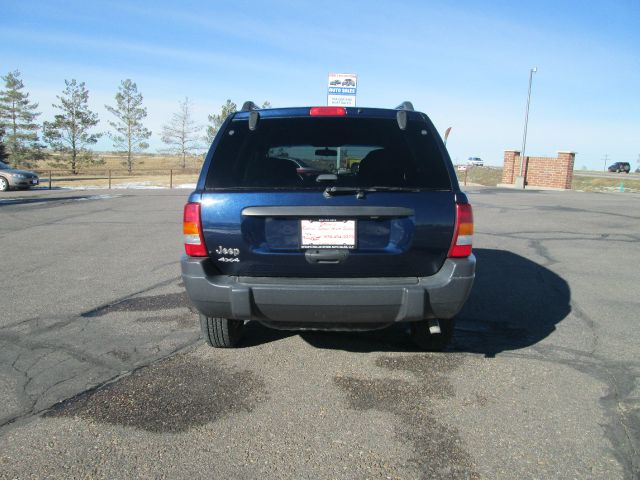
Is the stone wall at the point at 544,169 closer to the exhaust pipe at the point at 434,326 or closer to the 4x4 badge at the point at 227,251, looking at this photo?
the exhaust pipe at the point at 434,326

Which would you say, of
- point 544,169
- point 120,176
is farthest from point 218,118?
point 544,169

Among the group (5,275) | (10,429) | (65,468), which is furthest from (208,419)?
(5,275)

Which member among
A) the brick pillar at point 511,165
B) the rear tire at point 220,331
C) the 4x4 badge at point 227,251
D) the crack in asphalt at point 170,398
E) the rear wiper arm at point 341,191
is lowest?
the crack in asphalt at point 170,398

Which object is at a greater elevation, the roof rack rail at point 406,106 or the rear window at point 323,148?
the roof rack rail at point 406,106

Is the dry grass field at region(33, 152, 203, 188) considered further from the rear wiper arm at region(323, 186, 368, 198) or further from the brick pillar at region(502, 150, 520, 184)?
the rear wiper arm at region(323, 186, 368, 198)

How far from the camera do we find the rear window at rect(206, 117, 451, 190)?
334 centimetres

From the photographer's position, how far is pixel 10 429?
2752mm

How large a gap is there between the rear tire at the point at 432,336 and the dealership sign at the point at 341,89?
1061cm

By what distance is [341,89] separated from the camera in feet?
44.7

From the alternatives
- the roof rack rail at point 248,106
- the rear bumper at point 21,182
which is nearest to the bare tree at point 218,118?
the rear bumper at point 21,182

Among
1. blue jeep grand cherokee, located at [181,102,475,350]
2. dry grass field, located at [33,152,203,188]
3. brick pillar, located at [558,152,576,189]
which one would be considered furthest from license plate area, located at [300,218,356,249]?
brick pillar, located at [558,152,576,189]

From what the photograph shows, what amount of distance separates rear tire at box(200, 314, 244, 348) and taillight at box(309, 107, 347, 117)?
5.40 feet

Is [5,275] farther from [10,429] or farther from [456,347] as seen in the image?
[456,347]

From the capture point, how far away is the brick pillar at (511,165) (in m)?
30.2
